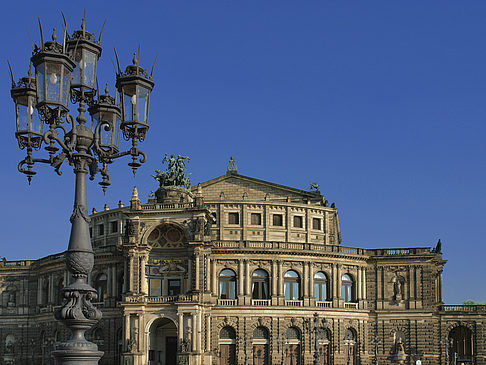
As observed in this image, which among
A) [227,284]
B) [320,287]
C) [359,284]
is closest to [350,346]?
[359,284]

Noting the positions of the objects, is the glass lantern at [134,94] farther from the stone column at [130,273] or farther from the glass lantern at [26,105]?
the stone column at [130,273]

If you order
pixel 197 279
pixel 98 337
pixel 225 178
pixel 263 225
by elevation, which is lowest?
pixel 98 337

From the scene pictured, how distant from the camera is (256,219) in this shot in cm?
8462

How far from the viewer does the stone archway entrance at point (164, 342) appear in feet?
257

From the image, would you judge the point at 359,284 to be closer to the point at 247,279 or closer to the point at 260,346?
the point at 247,279

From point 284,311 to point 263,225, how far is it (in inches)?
408

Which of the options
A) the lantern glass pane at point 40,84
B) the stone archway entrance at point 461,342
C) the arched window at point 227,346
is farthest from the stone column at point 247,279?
the lantern glass pane at point 40,84

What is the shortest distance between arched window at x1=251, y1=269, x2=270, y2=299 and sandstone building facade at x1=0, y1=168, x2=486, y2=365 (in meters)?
0.11

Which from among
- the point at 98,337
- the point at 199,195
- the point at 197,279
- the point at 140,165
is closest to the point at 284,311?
the point at 197,279

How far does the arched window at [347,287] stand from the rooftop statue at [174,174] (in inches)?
802

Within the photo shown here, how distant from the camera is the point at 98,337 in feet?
273

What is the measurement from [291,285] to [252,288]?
449 cm

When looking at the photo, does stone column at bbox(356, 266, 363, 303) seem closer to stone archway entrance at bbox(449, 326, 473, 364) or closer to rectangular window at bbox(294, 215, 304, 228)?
rectangular window at bbox(294, 215, 304, 228)

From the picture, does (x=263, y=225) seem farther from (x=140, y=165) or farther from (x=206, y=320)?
(x=140, y=165)
